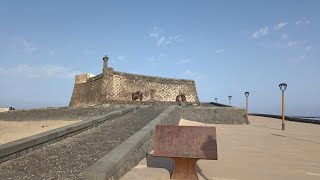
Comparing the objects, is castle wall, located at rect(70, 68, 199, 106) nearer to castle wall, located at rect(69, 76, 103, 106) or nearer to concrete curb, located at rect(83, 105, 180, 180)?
castle wall, located at rect(69, 76, 103, 106)

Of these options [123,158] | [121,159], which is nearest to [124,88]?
[123,158]

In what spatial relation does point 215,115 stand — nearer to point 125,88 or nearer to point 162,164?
point 162,164

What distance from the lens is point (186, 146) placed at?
5543 mm

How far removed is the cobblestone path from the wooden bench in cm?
158

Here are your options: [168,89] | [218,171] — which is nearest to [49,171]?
[218,171]

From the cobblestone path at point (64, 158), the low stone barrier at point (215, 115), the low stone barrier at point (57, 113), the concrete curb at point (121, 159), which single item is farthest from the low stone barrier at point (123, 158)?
the low stone barrier at point (57, 113)

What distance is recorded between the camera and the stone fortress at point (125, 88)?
3120 cm

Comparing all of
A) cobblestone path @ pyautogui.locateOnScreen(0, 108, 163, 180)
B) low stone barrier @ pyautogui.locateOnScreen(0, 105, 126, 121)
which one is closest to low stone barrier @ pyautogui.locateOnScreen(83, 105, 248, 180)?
cobblestone path @ pyautogui.locateOnScreen(0, 108, 163, 180)

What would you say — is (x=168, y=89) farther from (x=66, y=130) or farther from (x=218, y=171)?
(x=218, y=171)

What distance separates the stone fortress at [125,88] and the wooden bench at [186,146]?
75.6ft

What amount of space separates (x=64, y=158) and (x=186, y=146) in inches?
109

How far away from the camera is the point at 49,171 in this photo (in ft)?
18.1

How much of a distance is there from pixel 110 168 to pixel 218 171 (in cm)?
259

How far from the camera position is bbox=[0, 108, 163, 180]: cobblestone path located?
5379mm
